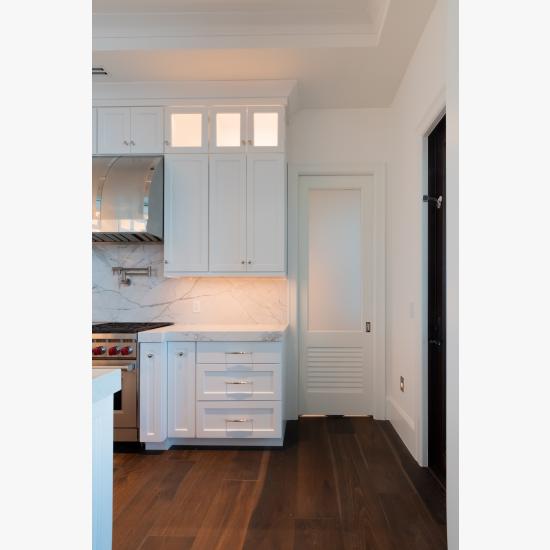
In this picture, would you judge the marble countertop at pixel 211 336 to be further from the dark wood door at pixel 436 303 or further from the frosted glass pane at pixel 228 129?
the frosted glass pane at pixel 228 129

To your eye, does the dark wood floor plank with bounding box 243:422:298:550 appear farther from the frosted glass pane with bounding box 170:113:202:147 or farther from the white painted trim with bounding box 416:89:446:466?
the frosted glass pane with bounding box 170:113:202:147

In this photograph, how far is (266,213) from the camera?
3.44 metres

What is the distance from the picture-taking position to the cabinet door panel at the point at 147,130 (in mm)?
3461

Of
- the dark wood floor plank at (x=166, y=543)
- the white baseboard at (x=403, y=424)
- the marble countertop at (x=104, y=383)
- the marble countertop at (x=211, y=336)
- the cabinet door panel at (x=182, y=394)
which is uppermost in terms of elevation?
the marble countertop at (x=104, y=383)

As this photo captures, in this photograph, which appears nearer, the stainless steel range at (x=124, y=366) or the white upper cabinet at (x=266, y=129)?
the stainless steel range at (x=124, y=366)

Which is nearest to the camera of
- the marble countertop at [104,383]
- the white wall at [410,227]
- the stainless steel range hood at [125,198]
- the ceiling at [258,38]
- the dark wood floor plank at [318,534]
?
the marble countertop at [104,383]

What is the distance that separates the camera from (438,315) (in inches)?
107

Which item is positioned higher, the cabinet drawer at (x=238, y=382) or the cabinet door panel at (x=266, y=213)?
the cabinet door panel at (x=266, y=213)

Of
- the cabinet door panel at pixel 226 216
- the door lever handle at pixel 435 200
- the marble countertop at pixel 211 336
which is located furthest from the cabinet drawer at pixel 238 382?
the door lever handle at pixel 435 200

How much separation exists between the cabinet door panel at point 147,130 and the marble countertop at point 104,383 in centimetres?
252

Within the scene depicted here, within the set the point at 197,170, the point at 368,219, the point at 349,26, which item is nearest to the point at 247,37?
the point at 349,26

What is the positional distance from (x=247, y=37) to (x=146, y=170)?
1206 mm

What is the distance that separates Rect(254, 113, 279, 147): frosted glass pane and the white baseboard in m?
2.32
